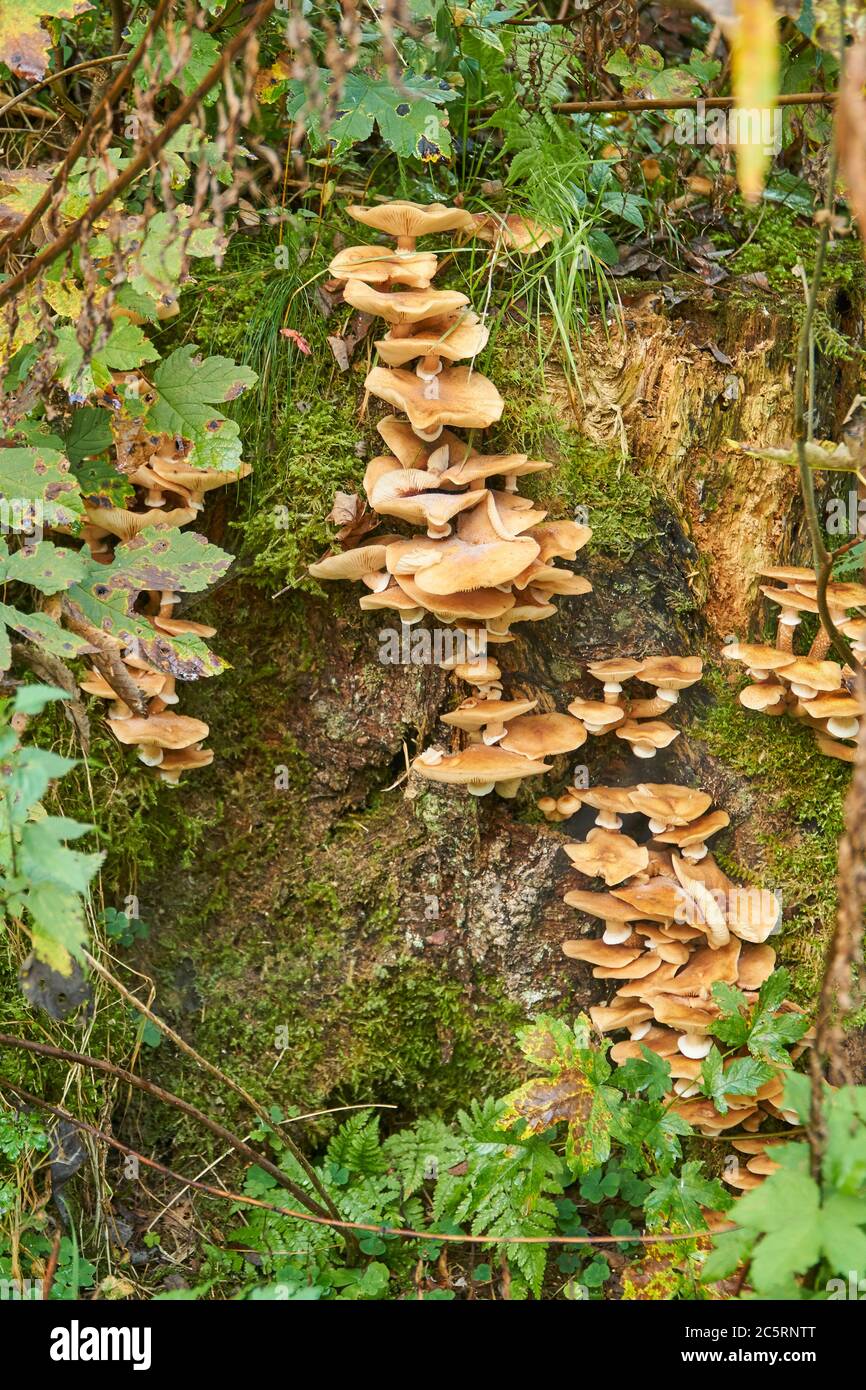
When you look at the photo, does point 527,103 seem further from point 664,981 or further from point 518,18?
point 664,981

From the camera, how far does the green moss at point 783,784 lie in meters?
4.41

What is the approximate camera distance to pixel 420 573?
12.1ft

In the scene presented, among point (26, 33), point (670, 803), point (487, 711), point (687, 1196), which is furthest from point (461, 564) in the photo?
point (687, 1196)

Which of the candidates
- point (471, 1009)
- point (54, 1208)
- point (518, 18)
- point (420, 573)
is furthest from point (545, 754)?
point (518, 18)

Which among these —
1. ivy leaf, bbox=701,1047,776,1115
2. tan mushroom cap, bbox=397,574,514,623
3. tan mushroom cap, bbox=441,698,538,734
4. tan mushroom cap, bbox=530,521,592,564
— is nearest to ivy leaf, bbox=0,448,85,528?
tan mushroom cap, bbox=397,574,514,623

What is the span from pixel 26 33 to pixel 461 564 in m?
2.05

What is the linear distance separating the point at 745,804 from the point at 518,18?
3520mm

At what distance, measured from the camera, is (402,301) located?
375cm

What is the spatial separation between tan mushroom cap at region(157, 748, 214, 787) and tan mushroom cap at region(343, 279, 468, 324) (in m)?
1.82

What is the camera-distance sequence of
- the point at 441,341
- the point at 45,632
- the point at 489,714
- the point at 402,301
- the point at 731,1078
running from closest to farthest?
the point at 45,632 → the point at 731,1078 → the point at 402,301 → the point at 441,341 → the point at 489,714

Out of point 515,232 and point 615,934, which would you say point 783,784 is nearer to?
point 615,934

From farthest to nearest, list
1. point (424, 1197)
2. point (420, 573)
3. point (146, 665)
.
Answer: point (424, 1197) < point (146, 665) < point (420, 573)

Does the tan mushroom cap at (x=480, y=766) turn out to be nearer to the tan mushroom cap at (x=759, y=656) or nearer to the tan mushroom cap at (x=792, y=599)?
the tan mushroom cap at (x=759, y=656)

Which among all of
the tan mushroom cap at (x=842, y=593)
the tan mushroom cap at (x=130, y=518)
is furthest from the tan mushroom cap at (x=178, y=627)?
the tan mushroom cap at (x=842, y=593)
